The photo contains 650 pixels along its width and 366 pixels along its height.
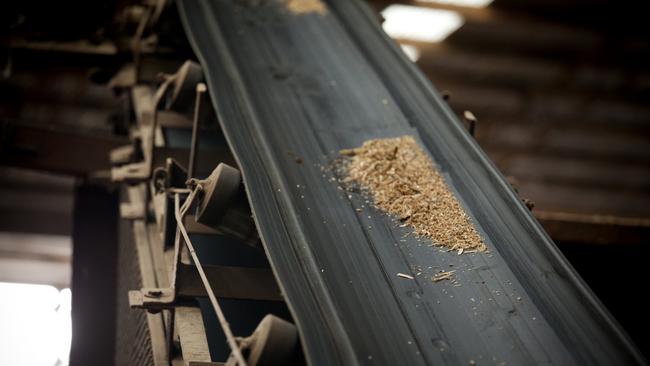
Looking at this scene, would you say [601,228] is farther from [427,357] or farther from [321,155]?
[427,357]

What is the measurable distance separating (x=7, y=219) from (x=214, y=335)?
7855 millimetres

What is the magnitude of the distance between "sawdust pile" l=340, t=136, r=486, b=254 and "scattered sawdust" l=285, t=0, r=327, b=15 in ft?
4.10

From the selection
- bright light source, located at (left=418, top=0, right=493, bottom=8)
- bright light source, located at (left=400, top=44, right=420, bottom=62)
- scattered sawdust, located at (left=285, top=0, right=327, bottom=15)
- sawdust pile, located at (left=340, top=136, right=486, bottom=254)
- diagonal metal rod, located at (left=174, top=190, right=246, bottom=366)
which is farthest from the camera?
bright light source, located at (left=400, top=44, right=420, bottom=62)

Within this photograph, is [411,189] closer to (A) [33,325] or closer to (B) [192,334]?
(B) [192,334]

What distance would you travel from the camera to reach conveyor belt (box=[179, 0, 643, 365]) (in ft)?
7.91

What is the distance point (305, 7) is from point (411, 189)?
1649 mm

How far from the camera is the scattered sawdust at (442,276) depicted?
262 cm

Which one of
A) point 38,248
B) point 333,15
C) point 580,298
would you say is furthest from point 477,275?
point 38,248

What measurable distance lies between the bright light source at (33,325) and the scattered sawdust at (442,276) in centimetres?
1062

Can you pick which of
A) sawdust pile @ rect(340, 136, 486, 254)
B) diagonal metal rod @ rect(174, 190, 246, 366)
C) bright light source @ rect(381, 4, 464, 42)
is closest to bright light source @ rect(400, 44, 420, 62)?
bright light source @ rect(381, 4, 464, 42)

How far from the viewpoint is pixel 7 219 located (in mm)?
10125

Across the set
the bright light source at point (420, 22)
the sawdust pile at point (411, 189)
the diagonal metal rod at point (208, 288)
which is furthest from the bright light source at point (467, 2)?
the diagonal metal rod at point (208, 288)

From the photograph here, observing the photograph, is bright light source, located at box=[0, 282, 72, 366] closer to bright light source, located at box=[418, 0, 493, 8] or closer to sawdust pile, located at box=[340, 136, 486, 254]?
bright light source, located at box=[418, 0, 493, 8]

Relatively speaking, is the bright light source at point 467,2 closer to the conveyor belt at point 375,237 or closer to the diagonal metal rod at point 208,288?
the conveyor belt at point 375,237
